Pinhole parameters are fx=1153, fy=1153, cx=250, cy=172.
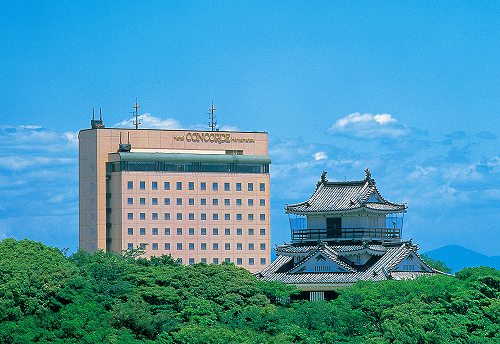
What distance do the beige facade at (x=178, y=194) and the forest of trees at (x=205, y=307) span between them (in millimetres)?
64430

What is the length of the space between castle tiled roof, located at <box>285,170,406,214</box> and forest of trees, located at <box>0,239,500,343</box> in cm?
957

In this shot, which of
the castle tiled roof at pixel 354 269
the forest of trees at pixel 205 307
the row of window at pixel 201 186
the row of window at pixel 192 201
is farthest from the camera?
the row of window at pixel 192 201

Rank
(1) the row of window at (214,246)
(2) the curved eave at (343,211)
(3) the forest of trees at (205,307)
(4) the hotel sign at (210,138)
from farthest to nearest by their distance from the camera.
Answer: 1. (4) the hotel sign at (210,138)
2. (1) the row of window at (214,246)
3. (2) the curved eave at (343,211)
4. (3) the forest of trees at (205,307)

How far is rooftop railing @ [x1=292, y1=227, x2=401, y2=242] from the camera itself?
7681 cm

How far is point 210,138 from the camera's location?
458 feet

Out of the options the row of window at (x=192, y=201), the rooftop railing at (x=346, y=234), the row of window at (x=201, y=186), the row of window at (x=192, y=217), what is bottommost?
the rooftop railing at (x=346, y=234)

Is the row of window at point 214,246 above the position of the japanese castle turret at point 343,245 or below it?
above

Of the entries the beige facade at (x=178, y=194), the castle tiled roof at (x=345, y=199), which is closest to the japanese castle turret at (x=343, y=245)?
the castle tiled roof at (x=345, y=199)

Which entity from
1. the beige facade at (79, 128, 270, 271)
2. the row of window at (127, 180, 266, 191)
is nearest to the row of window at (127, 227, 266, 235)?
the beige facade at (79, 128, 270, 271)

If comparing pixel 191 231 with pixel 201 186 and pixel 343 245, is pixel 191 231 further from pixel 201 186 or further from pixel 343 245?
pixel 343 245

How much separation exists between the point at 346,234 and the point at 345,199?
2785mm

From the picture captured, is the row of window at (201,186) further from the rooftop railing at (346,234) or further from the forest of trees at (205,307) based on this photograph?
the forest of trees at (205,307)

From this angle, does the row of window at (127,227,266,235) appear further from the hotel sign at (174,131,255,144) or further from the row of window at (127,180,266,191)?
the hotel sign at (174,131,255,144)

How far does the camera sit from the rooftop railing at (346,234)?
7681cm
